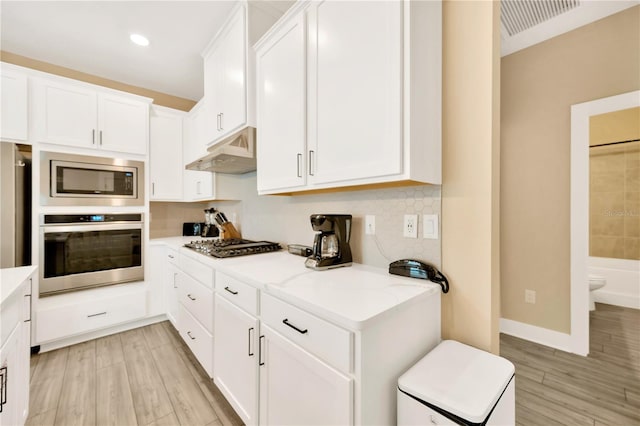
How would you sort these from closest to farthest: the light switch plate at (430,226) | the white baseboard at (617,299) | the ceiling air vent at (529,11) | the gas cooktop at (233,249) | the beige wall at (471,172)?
the beige wall at (471,172), the light switch plate at (430,226), the gas cooktop at (233,249), the ceiling air vent at (529,11), the white baseboard at (617,299)

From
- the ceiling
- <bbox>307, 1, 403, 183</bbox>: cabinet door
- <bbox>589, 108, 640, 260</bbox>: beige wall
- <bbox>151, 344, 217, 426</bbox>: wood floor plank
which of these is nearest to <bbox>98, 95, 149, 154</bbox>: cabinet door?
the ceiling

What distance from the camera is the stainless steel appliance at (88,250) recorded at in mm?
2322

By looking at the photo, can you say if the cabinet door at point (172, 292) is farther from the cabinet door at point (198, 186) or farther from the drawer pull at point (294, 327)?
the drawer pull at point (294, 327)

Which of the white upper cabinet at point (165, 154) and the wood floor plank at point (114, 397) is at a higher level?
the white upper cabinet at point (165, 154)

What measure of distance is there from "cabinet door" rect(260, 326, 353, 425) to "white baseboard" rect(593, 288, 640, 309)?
4.38 m

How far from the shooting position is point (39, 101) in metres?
2.29

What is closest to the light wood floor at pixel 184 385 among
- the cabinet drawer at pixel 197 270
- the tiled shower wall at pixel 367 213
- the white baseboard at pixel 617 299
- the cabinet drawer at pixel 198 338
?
the cabinet drawer at pixel 198 338

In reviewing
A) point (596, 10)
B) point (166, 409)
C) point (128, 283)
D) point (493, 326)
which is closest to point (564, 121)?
point (596, 10)

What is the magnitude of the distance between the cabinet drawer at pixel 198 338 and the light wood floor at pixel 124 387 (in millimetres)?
163

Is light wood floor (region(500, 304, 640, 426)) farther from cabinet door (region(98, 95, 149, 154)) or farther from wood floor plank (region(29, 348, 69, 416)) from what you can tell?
cabinet door (region(98, 95, 149, 154))

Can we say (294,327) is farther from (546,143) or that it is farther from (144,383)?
(546,143)

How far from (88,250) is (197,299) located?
4.83ft

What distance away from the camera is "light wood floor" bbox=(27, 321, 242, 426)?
1.57 meters

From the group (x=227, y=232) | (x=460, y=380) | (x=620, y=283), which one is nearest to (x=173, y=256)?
(x=227, y=232)
